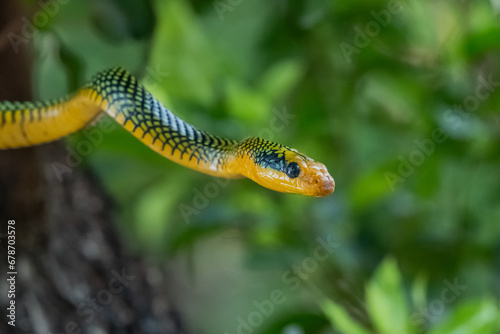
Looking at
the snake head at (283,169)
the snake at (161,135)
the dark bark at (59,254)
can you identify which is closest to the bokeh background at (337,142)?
the dark bark at (59,254)

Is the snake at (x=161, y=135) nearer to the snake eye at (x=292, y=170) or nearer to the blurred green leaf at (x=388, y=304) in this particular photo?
the snake eye at (x=292, y=170)

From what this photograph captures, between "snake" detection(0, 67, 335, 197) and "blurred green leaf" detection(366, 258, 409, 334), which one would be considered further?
"blurred green leaf" detection(366, 258, 409, 334)

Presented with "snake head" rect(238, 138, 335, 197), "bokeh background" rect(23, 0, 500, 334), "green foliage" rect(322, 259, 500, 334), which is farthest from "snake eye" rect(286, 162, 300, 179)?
"bokeh background" rect(23, 0, 500, 334)

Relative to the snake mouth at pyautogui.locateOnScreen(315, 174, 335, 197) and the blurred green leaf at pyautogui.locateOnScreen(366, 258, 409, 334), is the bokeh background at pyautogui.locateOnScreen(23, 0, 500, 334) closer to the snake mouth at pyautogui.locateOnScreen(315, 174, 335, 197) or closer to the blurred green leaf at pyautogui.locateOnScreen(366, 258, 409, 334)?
the blurred green leaf at pyautogui.locateOnScreen(366, 258, 409, 334)

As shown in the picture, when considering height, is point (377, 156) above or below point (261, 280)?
above

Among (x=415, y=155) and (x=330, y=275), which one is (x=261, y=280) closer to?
(x=330, y=275)

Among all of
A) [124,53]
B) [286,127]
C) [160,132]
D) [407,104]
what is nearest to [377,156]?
[407,104]

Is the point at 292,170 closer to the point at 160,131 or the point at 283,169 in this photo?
the point at 283,169
